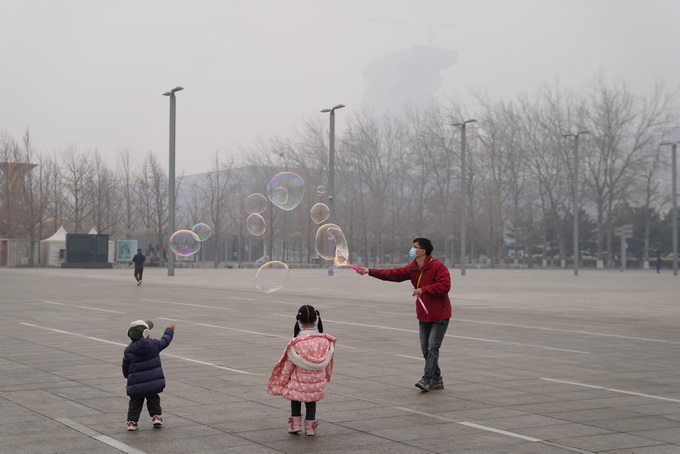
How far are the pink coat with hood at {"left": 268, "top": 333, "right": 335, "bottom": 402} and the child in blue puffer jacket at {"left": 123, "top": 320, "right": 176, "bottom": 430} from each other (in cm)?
109

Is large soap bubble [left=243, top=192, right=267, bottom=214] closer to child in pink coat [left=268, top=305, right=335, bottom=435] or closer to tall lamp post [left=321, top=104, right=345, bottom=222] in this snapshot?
tall lamp post [left=321, top=104, right=345, bottom=222]

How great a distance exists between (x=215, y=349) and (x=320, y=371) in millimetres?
7008

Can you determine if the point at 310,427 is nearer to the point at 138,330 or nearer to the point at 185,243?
the point at 138,330

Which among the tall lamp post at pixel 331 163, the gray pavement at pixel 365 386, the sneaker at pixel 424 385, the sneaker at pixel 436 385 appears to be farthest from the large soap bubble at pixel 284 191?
the sneaker at pixel 424 385

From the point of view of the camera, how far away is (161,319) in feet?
68.3

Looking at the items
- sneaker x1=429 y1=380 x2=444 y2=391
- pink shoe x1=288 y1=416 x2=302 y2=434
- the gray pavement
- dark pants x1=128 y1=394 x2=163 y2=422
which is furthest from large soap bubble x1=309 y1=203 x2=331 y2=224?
pink shoe x1=288 y1=416 x2=302 y2=434

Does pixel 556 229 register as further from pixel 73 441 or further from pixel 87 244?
pixel 73 441

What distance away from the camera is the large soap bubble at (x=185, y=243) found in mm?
34531

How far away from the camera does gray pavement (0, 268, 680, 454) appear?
786cm

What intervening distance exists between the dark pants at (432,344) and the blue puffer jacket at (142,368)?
136 inches

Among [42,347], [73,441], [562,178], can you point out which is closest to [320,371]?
[73,441]

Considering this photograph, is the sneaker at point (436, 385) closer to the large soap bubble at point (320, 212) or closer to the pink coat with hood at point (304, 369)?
the pink coat with hood at point (304, 369)

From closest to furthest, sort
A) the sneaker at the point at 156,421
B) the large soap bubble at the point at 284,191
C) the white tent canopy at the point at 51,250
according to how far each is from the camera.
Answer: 1. the sneaker at the point at 156,421
2. the large soap bubble at the point at 284,191
3. the white tent canopy at the point at 51,250

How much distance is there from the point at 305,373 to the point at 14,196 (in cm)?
8046
